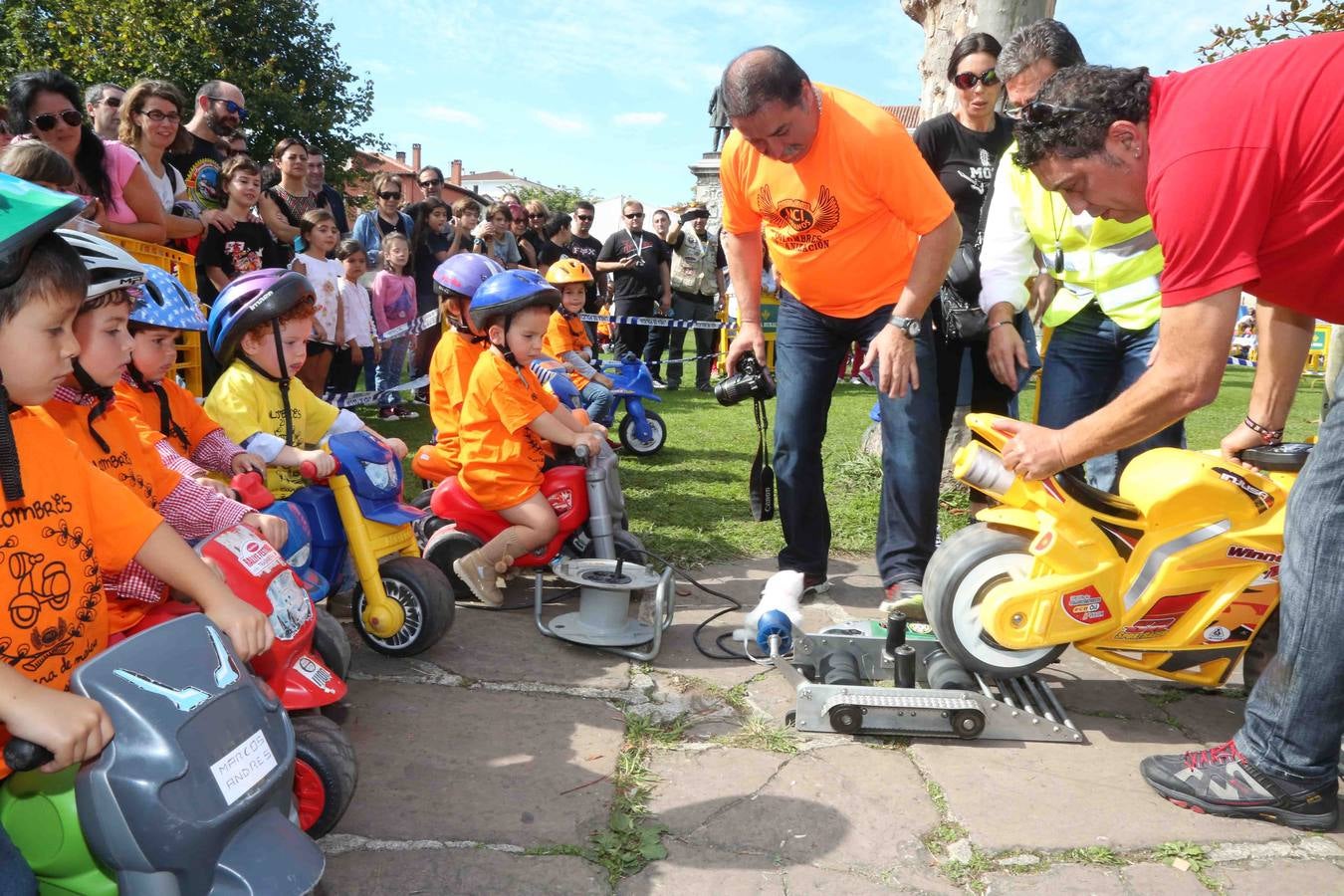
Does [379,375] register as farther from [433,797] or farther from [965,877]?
[965,877]

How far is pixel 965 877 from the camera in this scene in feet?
7.06

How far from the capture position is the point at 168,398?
305 centimetres

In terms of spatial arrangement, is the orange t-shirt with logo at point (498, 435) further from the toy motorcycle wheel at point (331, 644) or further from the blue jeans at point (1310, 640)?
the blue jeans at point (1310, 640)

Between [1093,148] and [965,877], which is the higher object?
[1093,148]

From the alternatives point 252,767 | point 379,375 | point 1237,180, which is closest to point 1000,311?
point 1237,180

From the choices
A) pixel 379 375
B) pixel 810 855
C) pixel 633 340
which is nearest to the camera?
pixel 810 855

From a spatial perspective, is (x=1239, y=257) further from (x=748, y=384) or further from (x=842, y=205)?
(x=748, y=384)

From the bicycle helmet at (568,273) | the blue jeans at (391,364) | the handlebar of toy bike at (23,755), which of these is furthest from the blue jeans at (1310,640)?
the blue jeans at (391,364)

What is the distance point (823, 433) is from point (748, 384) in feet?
1.19

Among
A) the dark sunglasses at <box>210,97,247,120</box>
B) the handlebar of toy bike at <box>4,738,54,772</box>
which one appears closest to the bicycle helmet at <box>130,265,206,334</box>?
the handlebar of toy bike at <box>4,738,54,772</box>

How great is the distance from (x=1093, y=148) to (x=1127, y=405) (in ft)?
2.07

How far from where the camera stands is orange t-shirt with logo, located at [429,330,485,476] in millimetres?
4352

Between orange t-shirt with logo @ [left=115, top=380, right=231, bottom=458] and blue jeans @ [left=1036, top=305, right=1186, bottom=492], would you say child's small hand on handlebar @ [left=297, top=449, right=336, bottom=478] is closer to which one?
orange t-shirt with logo @ [left=115, top=380, right=231, bottom=458]

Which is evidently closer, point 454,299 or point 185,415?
point 185,415
